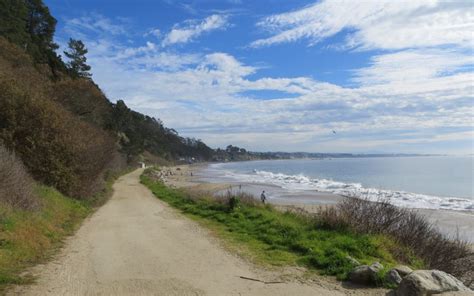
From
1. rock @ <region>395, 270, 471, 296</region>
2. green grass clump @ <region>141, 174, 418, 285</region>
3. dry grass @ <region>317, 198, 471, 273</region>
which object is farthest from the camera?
dry grass @ <region>317, 198, 471, 273</region>

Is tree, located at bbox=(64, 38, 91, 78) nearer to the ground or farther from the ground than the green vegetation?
farther from the ground

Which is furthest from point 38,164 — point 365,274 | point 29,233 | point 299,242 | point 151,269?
point 365,274

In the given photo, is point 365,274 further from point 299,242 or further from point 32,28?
point 32,28

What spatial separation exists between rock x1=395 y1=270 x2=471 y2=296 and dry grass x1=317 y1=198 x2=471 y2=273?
394cm

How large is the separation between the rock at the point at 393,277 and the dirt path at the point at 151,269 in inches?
17.2

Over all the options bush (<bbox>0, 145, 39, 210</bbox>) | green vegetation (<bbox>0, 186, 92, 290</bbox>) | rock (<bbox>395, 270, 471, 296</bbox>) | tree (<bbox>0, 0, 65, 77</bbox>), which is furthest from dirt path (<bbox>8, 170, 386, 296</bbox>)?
tree (<bbox>0, 0, 65, 77</bbox>)

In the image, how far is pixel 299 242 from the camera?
1073 centimetres

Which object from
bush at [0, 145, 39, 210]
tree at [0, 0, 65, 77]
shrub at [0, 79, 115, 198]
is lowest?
bush at [0, 145, 39, 210]

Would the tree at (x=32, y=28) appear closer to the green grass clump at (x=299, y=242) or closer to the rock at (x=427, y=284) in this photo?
the green grass clump at (x=299, y=242)

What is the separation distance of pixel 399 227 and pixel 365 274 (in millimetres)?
4363

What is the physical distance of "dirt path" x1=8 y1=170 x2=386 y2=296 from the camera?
7180mm

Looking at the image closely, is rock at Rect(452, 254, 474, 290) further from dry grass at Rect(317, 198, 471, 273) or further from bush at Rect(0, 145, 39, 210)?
bush at Rect(0, 145, 39, 210)

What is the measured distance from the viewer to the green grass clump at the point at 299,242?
9.05 metres

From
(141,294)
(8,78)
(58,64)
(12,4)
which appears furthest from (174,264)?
(58,64)
